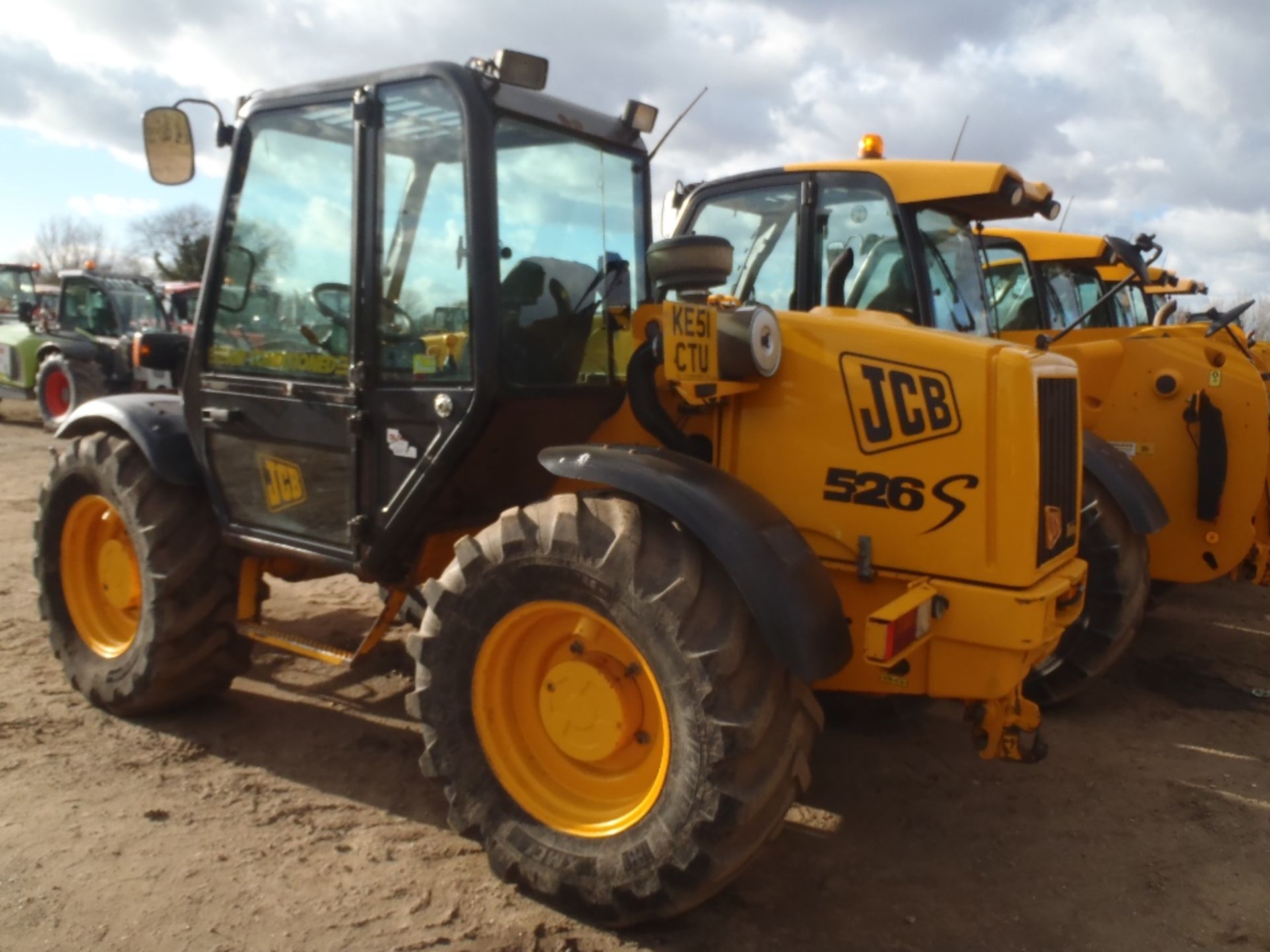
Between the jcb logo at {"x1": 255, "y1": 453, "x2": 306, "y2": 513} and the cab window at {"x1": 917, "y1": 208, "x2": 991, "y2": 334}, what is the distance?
2833mm

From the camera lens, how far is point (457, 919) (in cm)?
276

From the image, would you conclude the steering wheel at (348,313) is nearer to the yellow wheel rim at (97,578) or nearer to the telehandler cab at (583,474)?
the telehandler cab at (583,474)

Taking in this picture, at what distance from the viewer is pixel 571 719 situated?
9.31 feet

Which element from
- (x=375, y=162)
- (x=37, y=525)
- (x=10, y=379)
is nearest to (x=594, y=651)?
(x=375, y=162)

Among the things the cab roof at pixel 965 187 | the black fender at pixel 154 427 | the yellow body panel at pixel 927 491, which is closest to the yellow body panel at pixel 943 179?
the cab roof at pixel 965 187

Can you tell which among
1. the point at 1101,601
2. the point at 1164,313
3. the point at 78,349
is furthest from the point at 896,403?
the point at 78,349

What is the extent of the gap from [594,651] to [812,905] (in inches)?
38.4

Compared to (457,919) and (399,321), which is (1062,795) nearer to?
(457,919)

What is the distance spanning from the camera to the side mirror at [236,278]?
3.63 meters

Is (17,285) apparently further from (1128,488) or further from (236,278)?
(1128,488)

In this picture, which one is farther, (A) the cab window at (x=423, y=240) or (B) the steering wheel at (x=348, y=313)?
(B) the steering wheel at (x=348, y=313)

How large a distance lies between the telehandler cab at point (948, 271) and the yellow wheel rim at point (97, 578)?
325 cm

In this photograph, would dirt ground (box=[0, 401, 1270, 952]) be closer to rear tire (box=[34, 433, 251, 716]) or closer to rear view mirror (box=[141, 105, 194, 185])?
rear tire (box=[34, 433, 251, 716])

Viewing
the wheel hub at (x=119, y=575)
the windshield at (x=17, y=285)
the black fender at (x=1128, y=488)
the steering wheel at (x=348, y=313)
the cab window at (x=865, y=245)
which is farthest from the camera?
the windshield at (x=17, y=285)
